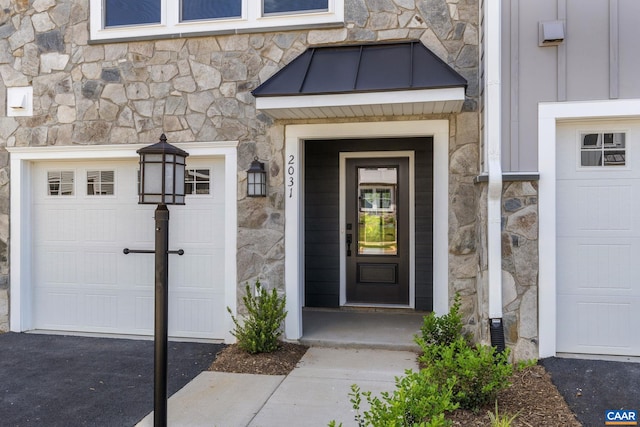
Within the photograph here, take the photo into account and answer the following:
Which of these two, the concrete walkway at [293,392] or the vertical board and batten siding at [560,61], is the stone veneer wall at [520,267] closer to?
the vertical board and batten siding at [560,61]

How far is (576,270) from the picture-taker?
406 centimetres

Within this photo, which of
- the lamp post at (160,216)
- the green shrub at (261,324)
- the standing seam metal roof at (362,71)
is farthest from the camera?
the green shrub at (261,324)

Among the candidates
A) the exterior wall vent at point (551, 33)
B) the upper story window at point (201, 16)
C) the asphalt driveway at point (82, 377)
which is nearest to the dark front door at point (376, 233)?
the upper story window at point (201, 16)

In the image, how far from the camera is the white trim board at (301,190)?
178 inches

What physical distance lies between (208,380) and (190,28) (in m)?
3.61

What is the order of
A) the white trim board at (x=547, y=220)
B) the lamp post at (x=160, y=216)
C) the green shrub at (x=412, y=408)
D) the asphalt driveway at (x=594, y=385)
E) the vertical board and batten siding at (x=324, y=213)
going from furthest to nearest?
1. the vertical board and batten siding at (x=324, y=213)
2. the white trim board at (x=547, y=220)
3. the asphalt driveway at (x=594, y=385)
4. the lamp post at (x=160, y=216)
5. the green shrub at (x=412, y=408)

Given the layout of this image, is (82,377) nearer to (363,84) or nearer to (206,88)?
(206,88)

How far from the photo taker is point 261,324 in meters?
4.38

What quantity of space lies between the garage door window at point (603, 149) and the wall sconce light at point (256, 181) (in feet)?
9.90

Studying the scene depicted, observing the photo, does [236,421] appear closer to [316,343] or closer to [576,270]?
[316,343]

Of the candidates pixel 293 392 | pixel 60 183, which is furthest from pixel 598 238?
pixel 60 183

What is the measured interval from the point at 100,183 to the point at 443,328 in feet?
13.6

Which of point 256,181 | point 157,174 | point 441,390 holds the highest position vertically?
point 256,181

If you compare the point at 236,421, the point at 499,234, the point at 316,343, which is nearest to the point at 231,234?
the point at 316,343
